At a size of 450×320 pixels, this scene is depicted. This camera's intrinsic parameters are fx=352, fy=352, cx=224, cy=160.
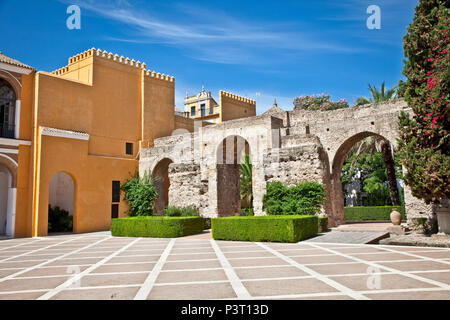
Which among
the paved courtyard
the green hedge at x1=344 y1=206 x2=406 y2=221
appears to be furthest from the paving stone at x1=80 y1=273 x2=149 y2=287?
the green hedge at x1=344 y1=206 x2=406 y2=221

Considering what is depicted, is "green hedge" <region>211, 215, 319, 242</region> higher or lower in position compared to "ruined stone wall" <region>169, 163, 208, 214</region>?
lower

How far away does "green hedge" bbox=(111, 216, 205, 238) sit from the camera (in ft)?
48.1

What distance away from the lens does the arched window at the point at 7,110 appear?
1727 centimetres

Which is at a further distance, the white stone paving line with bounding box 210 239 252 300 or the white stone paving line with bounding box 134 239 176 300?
the white stone paving line with bounding box 134 239 176 300

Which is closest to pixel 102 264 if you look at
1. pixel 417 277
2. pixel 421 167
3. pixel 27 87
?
pixel 417 277

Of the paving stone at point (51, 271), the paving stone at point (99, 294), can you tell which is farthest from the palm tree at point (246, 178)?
the paving stone at point (99, 294)

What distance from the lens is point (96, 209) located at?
63.6ft

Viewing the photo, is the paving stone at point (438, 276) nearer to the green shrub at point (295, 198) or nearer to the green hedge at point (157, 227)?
the green shrub at point (295, 198)

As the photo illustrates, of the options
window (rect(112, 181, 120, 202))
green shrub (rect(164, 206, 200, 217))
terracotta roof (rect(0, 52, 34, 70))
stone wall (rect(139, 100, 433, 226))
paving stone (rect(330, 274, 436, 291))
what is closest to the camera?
paving stone (rect(330, 274, 436, 291))

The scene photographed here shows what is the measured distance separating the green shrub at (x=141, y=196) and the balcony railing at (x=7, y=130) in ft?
20.9

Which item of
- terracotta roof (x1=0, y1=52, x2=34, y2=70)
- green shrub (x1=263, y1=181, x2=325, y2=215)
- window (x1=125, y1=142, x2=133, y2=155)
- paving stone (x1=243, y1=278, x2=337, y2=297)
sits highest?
terracotta roof (x1=0, y1=52, x2=34, y2=70)

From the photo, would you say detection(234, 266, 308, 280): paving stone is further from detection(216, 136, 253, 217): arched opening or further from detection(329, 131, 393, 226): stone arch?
detection(216, 136, 253, 217): arched opening

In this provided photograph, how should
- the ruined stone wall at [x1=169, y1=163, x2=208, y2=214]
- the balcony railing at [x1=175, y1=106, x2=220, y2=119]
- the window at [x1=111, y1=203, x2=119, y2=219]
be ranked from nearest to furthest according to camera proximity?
1. the ruined stone wall at [x1=169, y1=163, x2=208, y2=214]
2. the window at [x1=111, y1=203, x2=119, y2=219]
3. the balcony railing at [x1=175, y1=106, x2=220, y2=119]

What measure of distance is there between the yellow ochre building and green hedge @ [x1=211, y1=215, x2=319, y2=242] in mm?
9189
